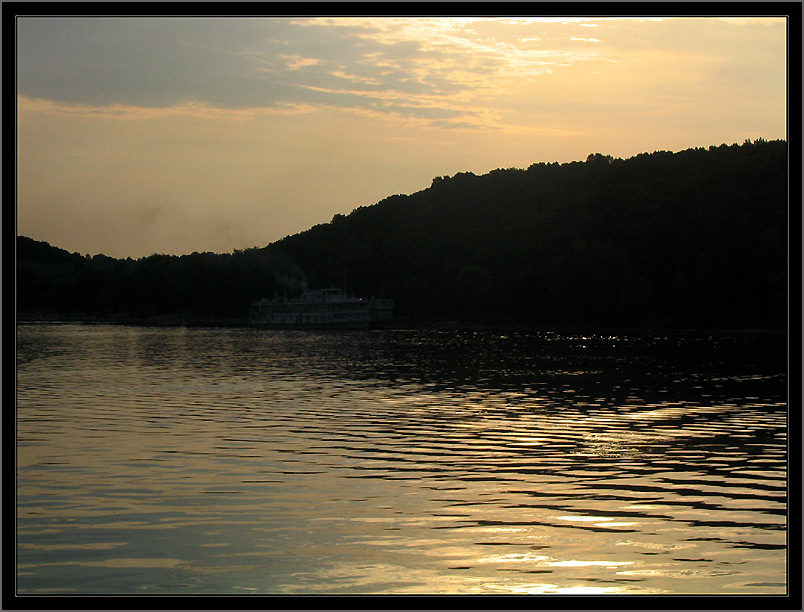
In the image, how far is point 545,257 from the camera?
13250 cm

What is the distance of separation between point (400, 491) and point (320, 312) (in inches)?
4714

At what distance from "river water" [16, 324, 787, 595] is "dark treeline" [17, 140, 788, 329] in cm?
7437

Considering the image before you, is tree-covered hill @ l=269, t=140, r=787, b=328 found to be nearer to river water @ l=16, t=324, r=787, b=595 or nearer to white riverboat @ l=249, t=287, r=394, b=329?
white riverboat @ l=249, t=287, r=394, b=329

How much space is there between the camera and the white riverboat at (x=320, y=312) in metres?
134

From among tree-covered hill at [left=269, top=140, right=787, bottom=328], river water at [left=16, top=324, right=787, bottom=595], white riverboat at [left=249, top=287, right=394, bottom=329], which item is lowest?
river water at [left=16, top=324, right=787, bottom=595]

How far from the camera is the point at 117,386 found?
39.5m

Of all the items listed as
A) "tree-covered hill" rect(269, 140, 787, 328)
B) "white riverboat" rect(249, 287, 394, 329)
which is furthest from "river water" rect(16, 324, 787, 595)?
"white riverboat" rect(249, 287, 394, 329)

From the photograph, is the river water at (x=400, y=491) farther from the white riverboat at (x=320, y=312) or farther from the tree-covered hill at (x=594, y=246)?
the white riverboat at (x=320, y=312)

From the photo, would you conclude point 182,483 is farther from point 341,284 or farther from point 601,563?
point 341,284

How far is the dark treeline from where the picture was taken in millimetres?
108625

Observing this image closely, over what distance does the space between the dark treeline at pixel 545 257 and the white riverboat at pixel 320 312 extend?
12972 mm

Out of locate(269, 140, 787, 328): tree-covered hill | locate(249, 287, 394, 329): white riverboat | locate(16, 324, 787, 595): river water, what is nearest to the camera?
locate(16, 324, 787, 595): river water

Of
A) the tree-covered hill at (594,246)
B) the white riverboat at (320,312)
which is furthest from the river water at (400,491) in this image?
the white riverboat at (320,312)

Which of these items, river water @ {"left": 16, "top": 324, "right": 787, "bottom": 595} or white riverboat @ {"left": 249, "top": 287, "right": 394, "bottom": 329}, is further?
white riverboat @ {"left": 249, "top": 287, "right": 394, "bottom": 329}
